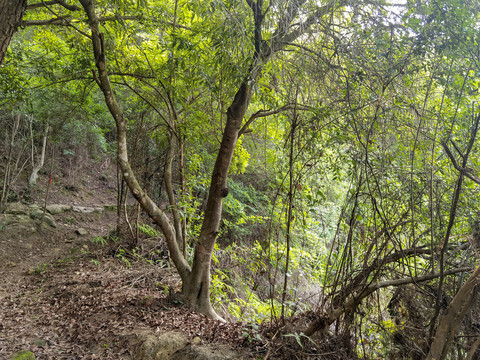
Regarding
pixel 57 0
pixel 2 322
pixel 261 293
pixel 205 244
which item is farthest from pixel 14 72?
pixel 261 293

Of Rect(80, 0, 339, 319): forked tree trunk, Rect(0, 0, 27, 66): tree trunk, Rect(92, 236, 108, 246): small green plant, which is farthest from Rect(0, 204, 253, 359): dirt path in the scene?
Rect(0, 0, 27, 66): tree trunk

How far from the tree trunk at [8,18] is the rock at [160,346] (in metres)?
3.48

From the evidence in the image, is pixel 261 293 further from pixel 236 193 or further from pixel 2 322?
pixel 2 322

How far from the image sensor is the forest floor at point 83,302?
3.64m

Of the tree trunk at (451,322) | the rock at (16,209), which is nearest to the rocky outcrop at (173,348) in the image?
the tree trunk at (451,322)

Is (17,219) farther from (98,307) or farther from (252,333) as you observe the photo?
(252,333)

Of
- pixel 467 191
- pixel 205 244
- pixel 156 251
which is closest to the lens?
pixel 467 191

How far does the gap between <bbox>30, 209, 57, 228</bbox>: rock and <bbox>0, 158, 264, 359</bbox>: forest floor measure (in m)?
0.17

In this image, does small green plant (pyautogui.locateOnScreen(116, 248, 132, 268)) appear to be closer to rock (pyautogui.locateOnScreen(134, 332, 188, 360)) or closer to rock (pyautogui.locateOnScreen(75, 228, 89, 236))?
rock (pyautogui.locateOnScreen(75, 228, 89, 236))

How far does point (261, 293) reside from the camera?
8.03m

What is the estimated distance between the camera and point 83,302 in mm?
4750

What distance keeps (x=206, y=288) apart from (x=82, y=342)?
1.68m

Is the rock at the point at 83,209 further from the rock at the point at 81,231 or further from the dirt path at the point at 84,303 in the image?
the dirt path at the point at 84,303

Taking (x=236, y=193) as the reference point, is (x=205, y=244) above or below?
below
